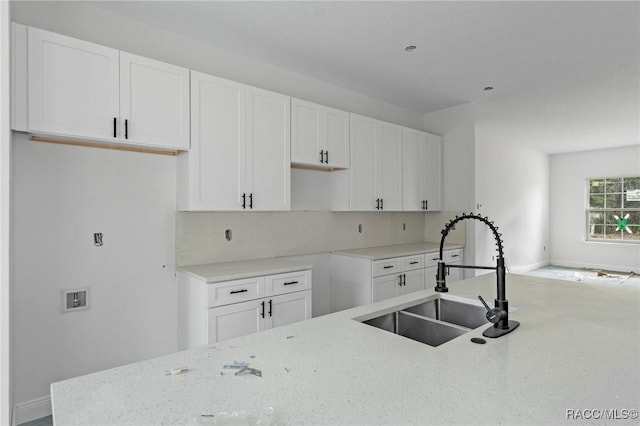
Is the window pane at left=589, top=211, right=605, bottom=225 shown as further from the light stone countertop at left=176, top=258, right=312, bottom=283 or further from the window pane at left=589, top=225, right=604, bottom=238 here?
the light stone countertop at left=176, top=258, right=312, bottom=283

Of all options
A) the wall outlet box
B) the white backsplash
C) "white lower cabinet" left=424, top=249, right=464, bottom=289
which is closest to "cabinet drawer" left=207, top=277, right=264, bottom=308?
the white backsplash

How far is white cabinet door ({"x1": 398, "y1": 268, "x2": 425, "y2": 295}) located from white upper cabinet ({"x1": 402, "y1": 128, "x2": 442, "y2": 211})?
2.71 feet

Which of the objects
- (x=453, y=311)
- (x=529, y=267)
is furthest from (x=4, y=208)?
(x=529, y=267)

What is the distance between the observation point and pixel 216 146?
2.78m

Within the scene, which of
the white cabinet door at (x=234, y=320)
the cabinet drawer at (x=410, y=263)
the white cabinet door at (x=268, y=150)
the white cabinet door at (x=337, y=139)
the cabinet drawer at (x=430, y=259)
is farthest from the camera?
the cabinet drawer at (x=430, y=259)

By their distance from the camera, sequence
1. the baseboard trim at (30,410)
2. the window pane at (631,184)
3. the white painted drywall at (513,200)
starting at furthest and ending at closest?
the window pane at (631,184) → the white painted drywall at (513,200) → the baseboard trim at (30,410)

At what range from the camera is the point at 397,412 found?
34.2 inches

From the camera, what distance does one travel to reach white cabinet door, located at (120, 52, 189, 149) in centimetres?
236

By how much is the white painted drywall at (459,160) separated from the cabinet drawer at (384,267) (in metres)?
1.51

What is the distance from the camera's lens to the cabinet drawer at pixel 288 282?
2.82 meters

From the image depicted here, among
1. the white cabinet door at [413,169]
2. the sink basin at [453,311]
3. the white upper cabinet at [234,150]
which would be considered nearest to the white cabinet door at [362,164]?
the white cabinet door at [413,169]

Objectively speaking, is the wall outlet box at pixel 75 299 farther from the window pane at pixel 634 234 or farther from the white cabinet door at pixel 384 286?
the window pane at pixel 634 234

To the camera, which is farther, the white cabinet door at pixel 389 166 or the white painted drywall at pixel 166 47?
the white cabinet door at pixel 389 166

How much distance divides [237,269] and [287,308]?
0.52 meters
